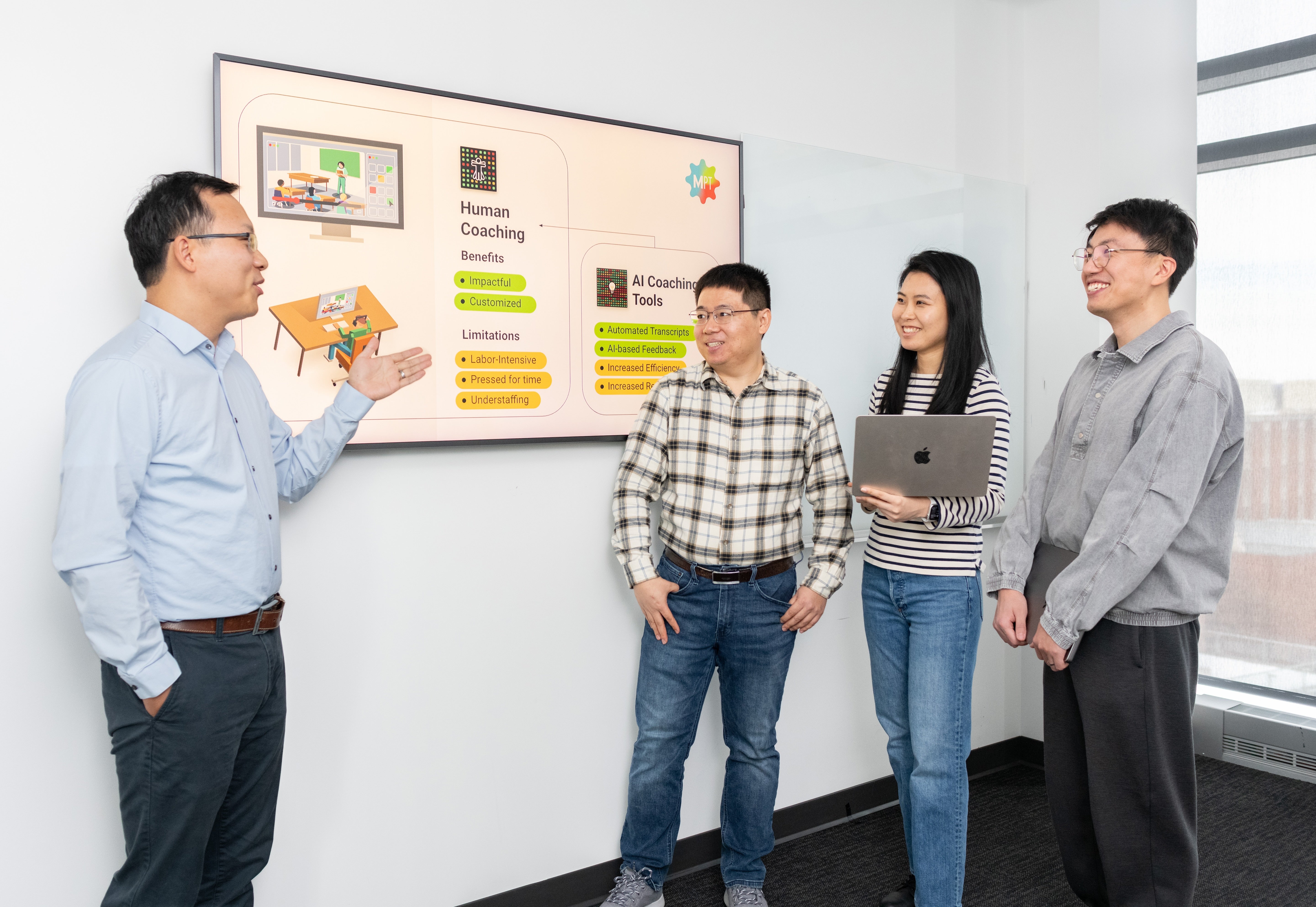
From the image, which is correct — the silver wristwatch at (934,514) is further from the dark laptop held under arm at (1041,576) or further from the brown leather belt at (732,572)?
the brown leather belt at (732,572)

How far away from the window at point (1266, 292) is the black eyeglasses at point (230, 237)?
3548mm

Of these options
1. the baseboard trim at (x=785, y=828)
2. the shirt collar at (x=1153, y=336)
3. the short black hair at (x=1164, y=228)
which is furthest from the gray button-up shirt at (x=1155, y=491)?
the baseboard trim at (x=785, y=828)

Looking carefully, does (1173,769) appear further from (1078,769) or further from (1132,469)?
(1132,469)

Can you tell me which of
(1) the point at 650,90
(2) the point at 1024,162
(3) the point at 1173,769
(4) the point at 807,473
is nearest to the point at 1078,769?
(3) the point at 1173,769

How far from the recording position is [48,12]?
1.64 metres

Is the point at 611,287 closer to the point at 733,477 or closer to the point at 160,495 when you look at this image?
the point at 733,477

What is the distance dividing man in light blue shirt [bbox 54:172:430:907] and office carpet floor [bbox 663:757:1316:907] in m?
1.33

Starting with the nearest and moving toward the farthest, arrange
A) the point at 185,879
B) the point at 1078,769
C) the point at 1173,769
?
the point at 185,879 → the point at 1173,769 → the point at 1078,769

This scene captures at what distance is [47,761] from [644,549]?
136 centimetres

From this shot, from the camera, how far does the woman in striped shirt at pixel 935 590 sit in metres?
2.04

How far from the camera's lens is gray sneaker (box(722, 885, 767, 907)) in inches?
89.7

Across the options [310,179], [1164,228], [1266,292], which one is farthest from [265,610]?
[1266,292]

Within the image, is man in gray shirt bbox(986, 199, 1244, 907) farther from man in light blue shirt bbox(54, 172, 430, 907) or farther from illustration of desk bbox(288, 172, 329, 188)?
illustration of desk bbox(288, 172, 329, 188)

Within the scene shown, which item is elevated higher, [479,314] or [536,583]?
[479,314]
